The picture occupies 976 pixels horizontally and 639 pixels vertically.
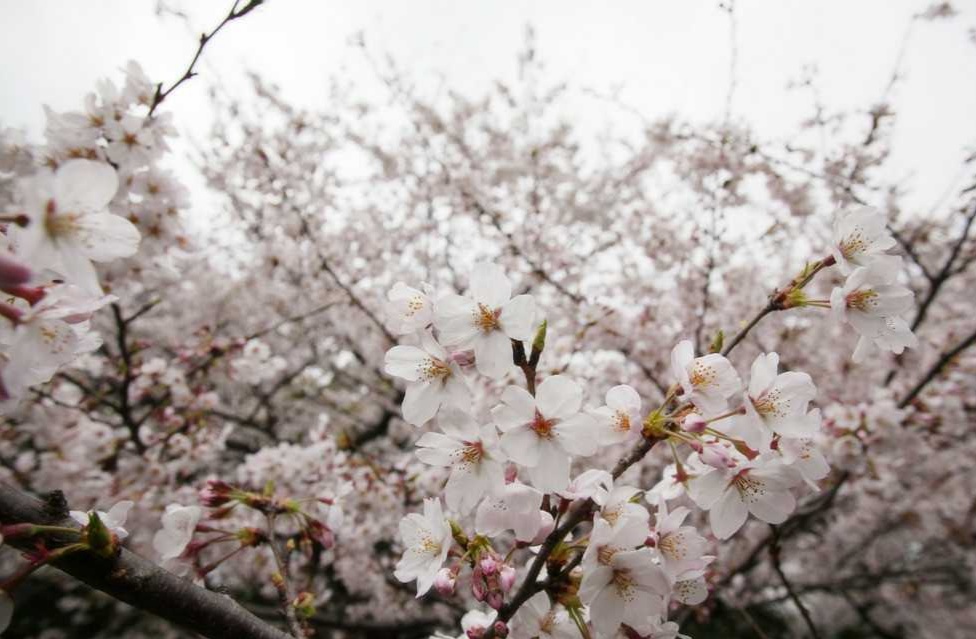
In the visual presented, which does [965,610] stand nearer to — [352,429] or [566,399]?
[352,429]

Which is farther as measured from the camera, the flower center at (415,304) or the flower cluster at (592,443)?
the flower center at (415,304)

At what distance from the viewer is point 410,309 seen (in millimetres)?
1245

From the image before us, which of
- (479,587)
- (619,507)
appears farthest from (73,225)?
(619,507)

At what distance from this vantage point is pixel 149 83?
2.41 meters

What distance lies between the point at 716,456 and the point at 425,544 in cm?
77

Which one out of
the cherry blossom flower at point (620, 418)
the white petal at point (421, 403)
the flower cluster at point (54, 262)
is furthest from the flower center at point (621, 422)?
the flower cluster at point (54, 262)

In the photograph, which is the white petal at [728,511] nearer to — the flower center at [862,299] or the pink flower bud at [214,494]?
the flower center at [862,299]

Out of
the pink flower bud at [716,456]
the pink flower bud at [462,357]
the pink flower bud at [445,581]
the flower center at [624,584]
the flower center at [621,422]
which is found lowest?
the flower center at [624,584]

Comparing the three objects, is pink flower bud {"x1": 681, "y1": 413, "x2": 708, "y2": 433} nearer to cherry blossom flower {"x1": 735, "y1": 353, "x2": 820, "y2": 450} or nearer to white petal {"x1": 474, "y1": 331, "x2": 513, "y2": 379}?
cherry blossom flower {"x1": 735, "y1": 353, "x2": 820, "y2": 450}

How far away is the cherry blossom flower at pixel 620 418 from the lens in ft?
3.83

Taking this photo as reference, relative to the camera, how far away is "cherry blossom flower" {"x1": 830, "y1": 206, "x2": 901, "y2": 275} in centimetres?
128

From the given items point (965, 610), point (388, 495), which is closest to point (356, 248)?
point (388, 495)

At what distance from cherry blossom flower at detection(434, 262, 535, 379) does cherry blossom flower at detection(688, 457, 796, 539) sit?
20.9 inches

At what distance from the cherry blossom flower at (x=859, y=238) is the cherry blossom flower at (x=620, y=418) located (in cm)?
63
